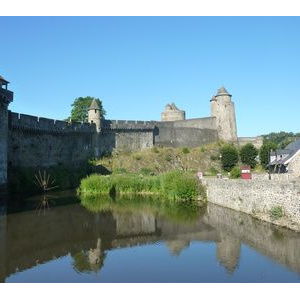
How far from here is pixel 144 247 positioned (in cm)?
1221

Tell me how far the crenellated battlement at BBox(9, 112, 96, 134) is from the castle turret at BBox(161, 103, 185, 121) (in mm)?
12579

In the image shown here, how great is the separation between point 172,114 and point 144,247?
119ft

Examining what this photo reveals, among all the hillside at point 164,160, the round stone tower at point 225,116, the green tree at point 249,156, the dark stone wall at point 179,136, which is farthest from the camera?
the round stone tower at point 225,116

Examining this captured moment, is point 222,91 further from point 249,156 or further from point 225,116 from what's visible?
point 249,156

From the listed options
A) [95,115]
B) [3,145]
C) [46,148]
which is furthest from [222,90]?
[3,145]

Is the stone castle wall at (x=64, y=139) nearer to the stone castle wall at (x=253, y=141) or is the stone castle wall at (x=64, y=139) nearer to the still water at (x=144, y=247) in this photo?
the stone castle wall at (x=253, y=141)

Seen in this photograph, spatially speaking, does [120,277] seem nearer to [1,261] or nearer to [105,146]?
[1,261]

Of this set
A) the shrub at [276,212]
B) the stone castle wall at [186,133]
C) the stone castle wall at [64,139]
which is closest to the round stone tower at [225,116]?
the stone castle wall at [186,133]

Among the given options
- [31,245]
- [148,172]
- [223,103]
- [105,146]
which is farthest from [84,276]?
[223,103]

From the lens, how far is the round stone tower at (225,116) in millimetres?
42969

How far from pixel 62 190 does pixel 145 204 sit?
9531mm

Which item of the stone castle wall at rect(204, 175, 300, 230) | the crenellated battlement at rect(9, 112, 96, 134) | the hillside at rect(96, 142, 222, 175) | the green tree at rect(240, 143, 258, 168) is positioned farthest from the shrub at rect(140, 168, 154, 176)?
the stone castle wall at rect(204, 175, 300, 230)

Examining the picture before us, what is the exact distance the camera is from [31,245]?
11844 millimetres

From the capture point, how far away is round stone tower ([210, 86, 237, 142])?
1692 inches
